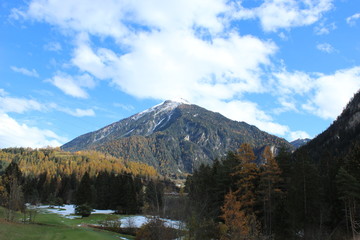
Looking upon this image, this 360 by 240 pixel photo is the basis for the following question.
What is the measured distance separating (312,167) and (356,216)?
8613mm

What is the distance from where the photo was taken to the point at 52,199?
109375 mm

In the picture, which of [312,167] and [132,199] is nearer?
[312,167]

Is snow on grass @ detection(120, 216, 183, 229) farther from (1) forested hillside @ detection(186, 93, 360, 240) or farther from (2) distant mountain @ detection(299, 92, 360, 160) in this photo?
(2) distant mountain @ detection(299, 92, 360, 160)

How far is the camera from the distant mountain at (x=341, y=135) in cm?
12838

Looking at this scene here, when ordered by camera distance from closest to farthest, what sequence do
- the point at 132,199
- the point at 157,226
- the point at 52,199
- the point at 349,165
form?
the point at 157,226 < the point at 349,165 < the point at 132,199 < the point at 52,199

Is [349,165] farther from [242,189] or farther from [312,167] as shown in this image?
[242,189]

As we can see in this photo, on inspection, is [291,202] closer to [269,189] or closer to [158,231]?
[269,189]

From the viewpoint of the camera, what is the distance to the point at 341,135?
138250 mm

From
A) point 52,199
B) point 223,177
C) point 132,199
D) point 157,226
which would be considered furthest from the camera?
point 52,199

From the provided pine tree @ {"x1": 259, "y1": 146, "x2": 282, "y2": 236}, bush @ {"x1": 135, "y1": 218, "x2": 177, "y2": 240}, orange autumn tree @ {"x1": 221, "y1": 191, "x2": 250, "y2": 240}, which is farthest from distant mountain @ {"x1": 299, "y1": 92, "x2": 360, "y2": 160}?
bush @ {"x1": 135, "y1": 218, "x2": 177, "y2": 240}

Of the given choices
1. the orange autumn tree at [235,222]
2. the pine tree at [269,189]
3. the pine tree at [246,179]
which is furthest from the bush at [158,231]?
the pine tree at [269,189]

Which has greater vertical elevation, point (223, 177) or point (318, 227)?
point (223, 177)

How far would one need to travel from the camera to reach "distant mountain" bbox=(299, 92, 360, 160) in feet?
421

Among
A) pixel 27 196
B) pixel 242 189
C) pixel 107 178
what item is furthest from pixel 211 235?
pixel 27 196
